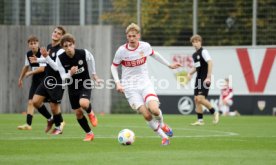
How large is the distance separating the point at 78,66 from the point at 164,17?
16.3m

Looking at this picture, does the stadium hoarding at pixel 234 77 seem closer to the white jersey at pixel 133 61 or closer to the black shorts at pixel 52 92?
the black shorts at pixel 52 92

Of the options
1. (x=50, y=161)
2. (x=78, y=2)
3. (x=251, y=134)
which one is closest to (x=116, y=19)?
(x=78, y=2)

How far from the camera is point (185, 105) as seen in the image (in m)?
29.0

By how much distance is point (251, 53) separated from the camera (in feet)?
94.2

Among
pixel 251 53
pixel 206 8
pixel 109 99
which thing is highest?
pixel 206 8

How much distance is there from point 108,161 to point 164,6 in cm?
2029

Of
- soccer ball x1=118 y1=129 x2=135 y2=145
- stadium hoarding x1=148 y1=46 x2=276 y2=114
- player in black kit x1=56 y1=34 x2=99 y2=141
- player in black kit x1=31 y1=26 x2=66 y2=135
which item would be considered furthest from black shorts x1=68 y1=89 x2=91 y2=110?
stadium hoarding x1=148 y1=46 x2=276 y2=114

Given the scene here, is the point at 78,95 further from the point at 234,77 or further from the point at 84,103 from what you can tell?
the point at 234,77

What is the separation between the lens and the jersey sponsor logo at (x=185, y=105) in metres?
29.0

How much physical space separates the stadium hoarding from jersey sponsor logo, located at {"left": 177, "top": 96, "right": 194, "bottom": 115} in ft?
0.18

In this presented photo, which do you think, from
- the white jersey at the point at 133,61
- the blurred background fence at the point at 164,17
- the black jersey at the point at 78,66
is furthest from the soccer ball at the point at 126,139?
the blurred background fence at the point at 164,17

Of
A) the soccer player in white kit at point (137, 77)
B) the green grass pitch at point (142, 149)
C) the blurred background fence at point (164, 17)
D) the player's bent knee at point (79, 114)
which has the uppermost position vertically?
the blurred background fence at point (164, 17)

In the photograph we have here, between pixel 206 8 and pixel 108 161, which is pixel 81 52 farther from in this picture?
pixel 206 8

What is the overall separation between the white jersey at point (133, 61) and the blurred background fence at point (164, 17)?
52.9ft
